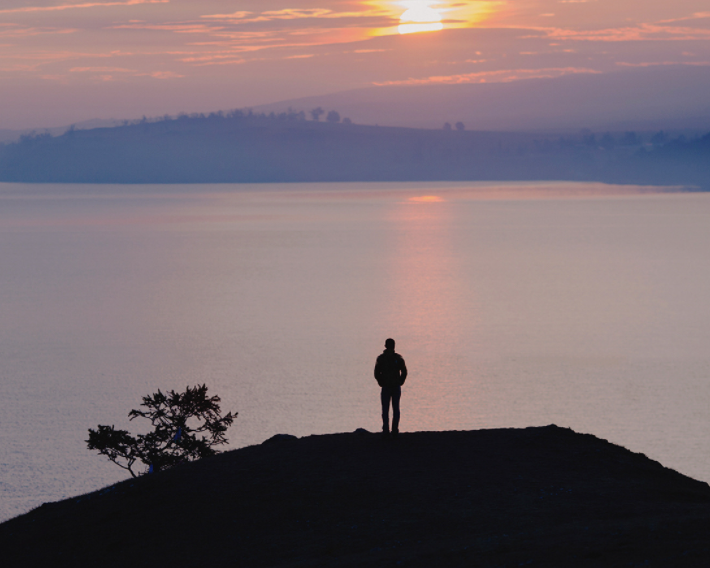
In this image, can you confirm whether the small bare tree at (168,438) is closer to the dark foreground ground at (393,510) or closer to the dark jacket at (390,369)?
the dark foreground ground at (393,510)

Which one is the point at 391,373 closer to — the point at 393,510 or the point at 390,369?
the point at 390,369

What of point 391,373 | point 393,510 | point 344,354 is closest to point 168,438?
point 391,373

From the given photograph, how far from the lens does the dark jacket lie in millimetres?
19359

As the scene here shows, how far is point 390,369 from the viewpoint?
19.4 meters

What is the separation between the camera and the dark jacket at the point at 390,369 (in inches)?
762

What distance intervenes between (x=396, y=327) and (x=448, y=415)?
4058 centimetres

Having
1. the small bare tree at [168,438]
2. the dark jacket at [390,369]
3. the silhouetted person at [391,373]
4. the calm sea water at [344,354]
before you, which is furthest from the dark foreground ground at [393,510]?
the calm sea water at [344,354]

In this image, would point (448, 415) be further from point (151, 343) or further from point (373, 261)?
point (373, 261)

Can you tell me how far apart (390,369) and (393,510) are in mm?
3734

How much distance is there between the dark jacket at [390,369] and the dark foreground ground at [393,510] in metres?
1.77

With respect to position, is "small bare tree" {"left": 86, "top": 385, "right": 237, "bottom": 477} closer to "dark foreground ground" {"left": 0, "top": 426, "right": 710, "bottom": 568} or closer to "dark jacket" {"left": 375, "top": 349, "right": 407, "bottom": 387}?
"dark foreground ground" {"left": 0, "top": 426, "right": 710, "bottom": 568}

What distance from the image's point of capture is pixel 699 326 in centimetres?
10794

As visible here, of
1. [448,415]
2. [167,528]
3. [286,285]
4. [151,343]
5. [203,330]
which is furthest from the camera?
[286,285]

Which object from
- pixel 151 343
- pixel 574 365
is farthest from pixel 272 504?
pixel 151 343
